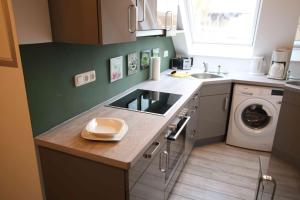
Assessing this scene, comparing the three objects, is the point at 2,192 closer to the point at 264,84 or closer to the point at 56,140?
the point at 56,140

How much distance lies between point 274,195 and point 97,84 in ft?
5.28

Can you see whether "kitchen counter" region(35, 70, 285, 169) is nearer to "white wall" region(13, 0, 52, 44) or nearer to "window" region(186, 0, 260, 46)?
"white wall" region(13, 0, 52, 44)

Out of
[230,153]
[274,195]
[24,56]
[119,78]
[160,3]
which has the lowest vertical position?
[230,153]

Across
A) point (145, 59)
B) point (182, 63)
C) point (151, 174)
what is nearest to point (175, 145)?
point (151, 174)

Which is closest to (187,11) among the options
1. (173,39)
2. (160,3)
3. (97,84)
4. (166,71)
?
(173,39)

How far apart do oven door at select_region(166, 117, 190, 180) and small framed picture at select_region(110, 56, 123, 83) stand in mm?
689

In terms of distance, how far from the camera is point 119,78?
6.90 feet

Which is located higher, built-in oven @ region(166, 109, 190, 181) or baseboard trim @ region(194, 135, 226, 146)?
built-in oven @ region(166, 109, 190, 181)

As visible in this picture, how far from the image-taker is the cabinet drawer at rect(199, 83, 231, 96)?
2736mm

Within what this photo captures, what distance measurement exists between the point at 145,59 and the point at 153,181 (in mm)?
1452

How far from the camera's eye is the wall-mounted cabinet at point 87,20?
3.90ft

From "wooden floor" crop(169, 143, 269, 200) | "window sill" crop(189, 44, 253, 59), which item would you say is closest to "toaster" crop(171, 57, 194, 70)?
"window sill" crop(189, 44, 253, 59)

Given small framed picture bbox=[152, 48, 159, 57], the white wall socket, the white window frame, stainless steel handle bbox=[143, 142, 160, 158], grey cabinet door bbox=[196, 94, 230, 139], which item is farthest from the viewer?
the white window frame

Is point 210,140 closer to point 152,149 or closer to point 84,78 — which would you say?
point 152,149
